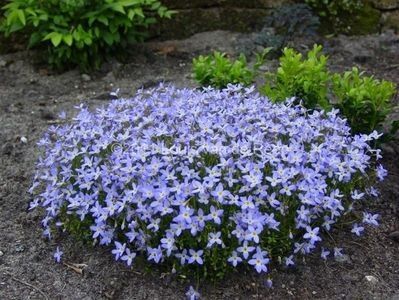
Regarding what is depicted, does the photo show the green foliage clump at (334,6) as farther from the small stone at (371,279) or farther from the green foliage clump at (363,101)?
the small stone at (371,279)

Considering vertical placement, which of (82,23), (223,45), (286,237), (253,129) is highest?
(253,129)

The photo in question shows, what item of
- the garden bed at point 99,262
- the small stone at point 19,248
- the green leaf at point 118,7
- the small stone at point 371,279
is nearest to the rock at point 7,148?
the garden bed at point 99,262

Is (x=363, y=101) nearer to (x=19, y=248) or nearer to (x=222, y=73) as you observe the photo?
(x=222, y=73)

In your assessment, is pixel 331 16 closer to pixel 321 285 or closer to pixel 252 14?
pixel 252 14

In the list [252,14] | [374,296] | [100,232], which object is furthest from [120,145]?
[252,14]

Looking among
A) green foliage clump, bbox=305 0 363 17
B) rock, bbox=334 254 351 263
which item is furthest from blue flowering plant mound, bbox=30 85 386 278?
green foliage clump, bbox=305 0 363 17

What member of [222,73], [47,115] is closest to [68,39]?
[47,115]

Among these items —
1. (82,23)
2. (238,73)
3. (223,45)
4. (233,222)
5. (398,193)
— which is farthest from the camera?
(223,45)

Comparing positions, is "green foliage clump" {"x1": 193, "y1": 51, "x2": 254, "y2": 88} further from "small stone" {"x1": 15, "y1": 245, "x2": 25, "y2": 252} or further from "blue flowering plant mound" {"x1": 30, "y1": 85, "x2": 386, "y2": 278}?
"small stone" {"x1": 15, "y1": 245, "x2": 25, "y2": 252}
